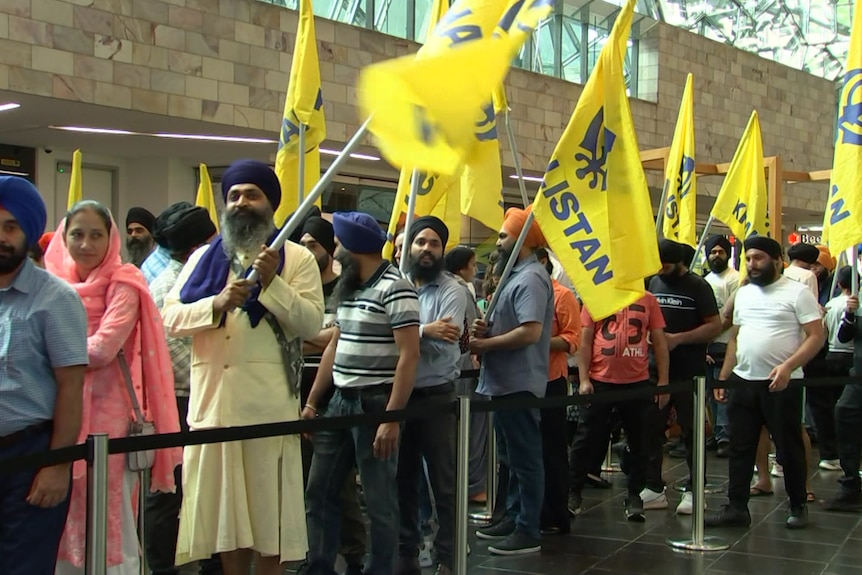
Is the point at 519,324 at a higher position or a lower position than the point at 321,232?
lower

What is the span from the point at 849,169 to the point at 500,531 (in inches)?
155

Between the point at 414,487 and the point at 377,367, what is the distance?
65cm

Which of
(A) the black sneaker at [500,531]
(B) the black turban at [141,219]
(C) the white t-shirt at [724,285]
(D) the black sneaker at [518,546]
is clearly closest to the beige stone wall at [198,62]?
(B) the black turban at [141,219]

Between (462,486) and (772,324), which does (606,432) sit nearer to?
(772,324)

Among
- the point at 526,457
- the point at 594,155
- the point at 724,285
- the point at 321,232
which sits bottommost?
the point at 526,457

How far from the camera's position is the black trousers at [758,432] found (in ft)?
24.1

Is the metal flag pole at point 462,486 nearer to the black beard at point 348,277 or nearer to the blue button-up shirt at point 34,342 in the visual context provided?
the black beard at point 348,277

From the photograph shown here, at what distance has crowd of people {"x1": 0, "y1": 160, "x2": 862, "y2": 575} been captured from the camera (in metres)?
3.77

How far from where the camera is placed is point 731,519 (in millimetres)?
7262

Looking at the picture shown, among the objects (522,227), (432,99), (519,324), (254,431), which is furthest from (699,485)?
(432,99)

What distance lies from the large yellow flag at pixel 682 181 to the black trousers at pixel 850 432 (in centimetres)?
336

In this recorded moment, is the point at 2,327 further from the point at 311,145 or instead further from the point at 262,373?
the point at 311,145

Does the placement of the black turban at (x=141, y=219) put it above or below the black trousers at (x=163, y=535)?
above

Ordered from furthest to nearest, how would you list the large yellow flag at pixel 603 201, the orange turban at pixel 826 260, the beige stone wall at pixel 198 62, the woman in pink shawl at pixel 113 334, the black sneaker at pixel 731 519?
1. the beige stone wall at pixel 198 62
2. the orange turban at pixel 826 260
3. the black sneaker at pixel 731 519
4. the large yellow flag at pixel 603 201
5. the woman in pink shawl at pixel 113 334
